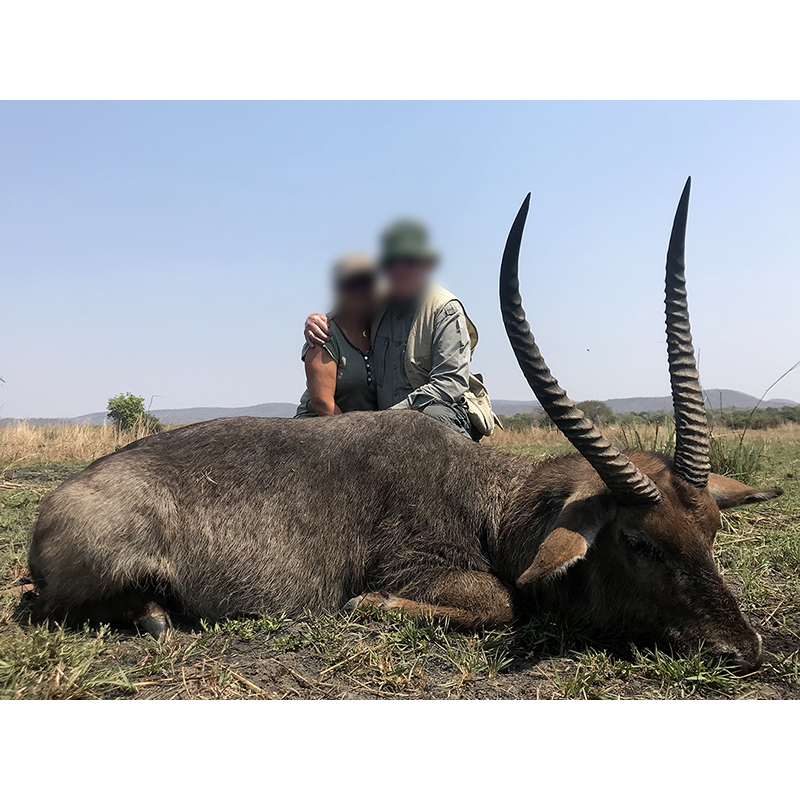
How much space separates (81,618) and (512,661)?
2.31 meters

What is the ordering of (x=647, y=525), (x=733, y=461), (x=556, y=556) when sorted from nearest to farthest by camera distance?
1. (x=556, y=556)
2. (x=647, y=525)
3. (x=733, y=461)

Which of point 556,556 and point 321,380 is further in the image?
point 321,380

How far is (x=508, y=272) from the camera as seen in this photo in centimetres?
310

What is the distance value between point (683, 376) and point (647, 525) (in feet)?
2.66

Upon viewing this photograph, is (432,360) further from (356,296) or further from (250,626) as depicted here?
(250,626)

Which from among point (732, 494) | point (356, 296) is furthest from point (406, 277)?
point (732, 494)

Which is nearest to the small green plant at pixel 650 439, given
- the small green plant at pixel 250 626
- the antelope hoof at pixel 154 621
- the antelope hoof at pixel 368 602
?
the antelope hoof at pixel 368 602

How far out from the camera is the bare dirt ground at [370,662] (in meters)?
2.76

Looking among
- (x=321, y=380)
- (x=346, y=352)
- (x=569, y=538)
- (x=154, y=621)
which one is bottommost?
(x=154, y=621)

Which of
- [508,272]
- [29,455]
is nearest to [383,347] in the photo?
[508,272]

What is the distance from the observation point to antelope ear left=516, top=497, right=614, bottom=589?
112 inches

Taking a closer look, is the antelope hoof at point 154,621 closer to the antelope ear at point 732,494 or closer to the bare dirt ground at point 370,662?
the bare dirt ground at point 370,662

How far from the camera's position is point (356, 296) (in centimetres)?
543

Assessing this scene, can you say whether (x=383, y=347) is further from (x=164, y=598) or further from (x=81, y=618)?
(x=81, y=618)
